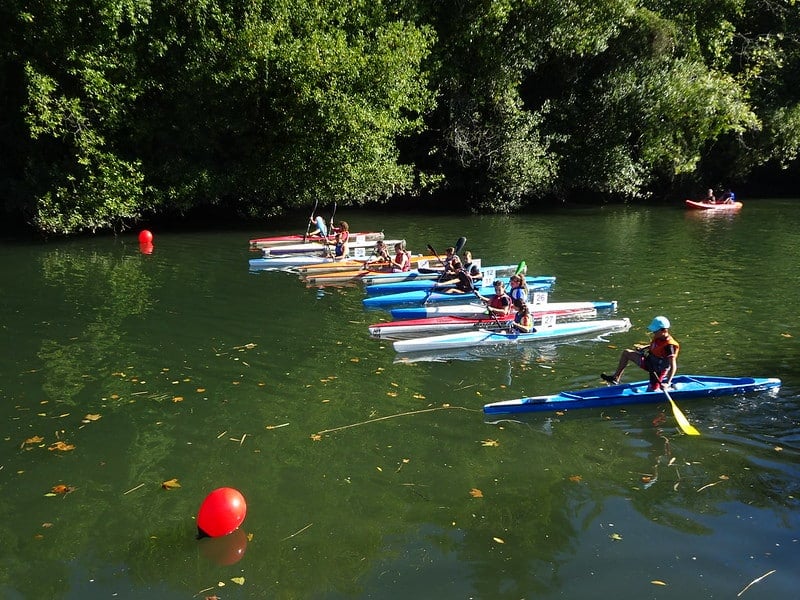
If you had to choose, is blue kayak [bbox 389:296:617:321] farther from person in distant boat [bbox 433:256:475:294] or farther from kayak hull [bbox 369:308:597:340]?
person in distant boat [bbox 433:256:475:294]

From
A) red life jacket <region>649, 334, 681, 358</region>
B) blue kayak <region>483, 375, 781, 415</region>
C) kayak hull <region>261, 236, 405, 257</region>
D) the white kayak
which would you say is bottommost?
blue kayak <region>483, 375, 781, 415</region>

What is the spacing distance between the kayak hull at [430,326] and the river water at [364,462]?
504 mm

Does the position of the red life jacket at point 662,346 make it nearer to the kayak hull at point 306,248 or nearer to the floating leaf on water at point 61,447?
the floating leaf on water at point 61,447

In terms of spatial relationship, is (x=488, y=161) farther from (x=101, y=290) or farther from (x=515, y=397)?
(x=515, y=397)

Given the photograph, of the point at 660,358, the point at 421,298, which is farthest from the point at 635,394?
the point at 421,298

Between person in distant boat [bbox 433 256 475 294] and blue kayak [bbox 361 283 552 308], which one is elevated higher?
person in distant boat [bbox 433 256 475 294]

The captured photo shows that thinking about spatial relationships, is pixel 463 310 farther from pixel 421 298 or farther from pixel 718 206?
pixel 718 206

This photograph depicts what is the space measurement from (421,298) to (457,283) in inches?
35.6

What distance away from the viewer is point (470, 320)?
1412 centimetres

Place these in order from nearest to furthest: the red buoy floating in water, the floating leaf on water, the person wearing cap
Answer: the red buoy floating in water < the floating leaf on water < the person wearing cap

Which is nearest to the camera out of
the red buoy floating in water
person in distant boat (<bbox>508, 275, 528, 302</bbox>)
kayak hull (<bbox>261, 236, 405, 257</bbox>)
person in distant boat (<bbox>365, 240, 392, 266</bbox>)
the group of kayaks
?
the red buoy floating in water

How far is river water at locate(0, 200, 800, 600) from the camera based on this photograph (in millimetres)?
6312

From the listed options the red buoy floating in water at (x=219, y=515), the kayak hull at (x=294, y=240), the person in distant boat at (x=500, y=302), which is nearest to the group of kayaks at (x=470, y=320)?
the person in distant boat at (x=500, y=302)

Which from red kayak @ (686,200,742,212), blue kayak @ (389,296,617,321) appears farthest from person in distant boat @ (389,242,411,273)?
red kayak @ (686,200,742,212)
